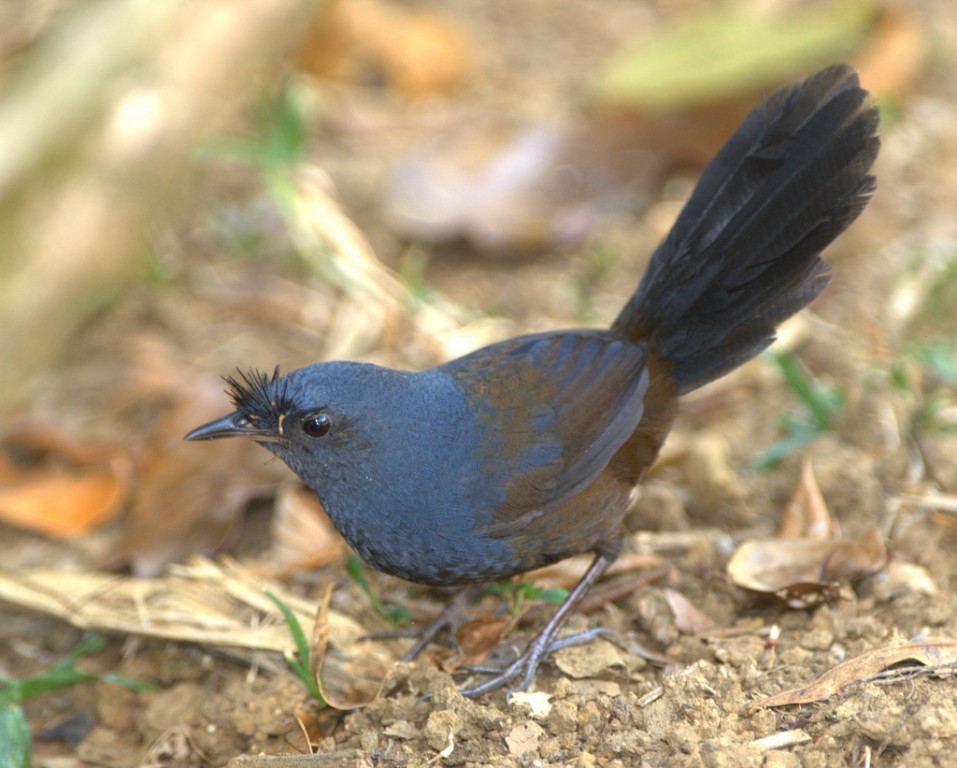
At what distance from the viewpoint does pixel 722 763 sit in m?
3.08

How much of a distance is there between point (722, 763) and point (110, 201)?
4.50 metres

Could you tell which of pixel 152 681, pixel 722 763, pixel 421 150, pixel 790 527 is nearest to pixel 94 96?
pixel 421 150

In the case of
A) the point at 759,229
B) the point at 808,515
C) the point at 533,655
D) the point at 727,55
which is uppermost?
the point at 759,229

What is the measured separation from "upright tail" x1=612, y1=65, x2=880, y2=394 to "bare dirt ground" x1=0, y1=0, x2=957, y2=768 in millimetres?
756

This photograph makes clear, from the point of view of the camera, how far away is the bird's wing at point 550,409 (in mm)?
3861

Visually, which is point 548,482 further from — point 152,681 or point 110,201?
point 110,201

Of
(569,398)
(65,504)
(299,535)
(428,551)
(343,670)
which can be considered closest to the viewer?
(428,551)

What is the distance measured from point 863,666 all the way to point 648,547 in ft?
3.94

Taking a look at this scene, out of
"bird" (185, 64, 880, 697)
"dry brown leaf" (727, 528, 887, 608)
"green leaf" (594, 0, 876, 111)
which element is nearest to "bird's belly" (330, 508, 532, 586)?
"bird" (185, 64, 880, 697)

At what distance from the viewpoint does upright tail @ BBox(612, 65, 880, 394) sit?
13.0 ft

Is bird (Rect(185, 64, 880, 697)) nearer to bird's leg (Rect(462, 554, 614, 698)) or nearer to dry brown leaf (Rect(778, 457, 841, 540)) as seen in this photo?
bird's leg (Rect(462, 554, 614, 698))

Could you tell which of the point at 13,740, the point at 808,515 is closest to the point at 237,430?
the point at 13,740

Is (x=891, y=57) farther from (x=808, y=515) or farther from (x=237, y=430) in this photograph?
(x=237, y=430)

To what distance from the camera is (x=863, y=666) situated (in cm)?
338
